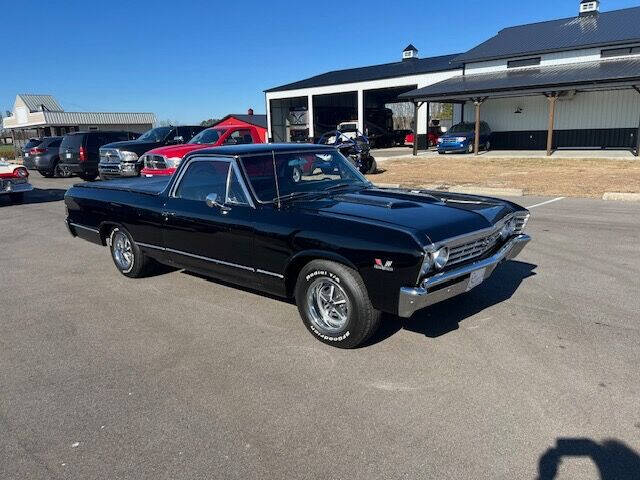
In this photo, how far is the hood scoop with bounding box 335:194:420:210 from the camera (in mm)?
4375

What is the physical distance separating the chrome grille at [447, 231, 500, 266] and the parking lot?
703 mm

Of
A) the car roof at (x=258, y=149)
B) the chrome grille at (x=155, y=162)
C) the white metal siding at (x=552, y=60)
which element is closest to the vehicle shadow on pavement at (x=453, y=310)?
the car roof at (x=258, y=149)

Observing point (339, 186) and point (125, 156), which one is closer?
point (339, 186)

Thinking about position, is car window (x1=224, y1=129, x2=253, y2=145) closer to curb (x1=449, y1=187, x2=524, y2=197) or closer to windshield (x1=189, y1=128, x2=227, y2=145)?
windshield (x1=189, y1=128, x2=227, y2=145)

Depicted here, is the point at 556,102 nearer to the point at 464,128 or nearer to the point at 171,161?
the point at 464,128

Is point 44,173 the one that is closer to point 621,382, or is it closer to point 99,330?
point 99,330

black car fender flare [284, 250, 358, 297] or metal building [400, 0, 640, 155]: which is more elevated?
metal building [400, 0, 640, 155]

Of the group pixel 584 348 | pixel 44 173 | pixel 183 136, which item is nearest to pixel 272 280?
pixel 584 348

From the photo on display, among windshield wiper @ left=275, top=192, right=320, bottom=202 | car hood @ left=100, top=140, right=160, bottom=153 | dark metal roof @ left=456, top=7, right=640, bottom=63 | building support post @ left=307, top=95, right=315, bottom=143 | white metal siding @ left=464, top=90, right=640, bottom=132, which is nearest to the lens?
windshield wiper @ left=275, top=192, right=320, bottom=202

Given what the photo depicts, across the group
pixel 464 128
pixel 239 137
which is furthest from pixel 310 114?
pixel 239 137

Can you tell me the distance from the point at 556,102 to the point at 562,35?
429cm

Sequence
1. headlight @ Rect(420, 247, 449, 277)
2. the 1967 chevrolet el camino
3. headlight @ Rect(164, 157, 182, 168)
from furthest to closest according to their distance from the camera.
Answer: headlight @ Rect(164, 157, 182, 168) < the 1967 chevrolet el camino < headlight @ Rect(420, 247, 449, 277)

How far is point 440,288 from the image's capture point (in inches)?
148

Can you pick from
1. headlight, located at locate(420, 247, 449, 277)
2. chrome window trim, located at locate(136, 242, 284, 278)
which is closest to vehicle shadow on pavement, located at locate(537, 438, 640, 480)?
headlight, located at locate(420, 247, 449, 277)
